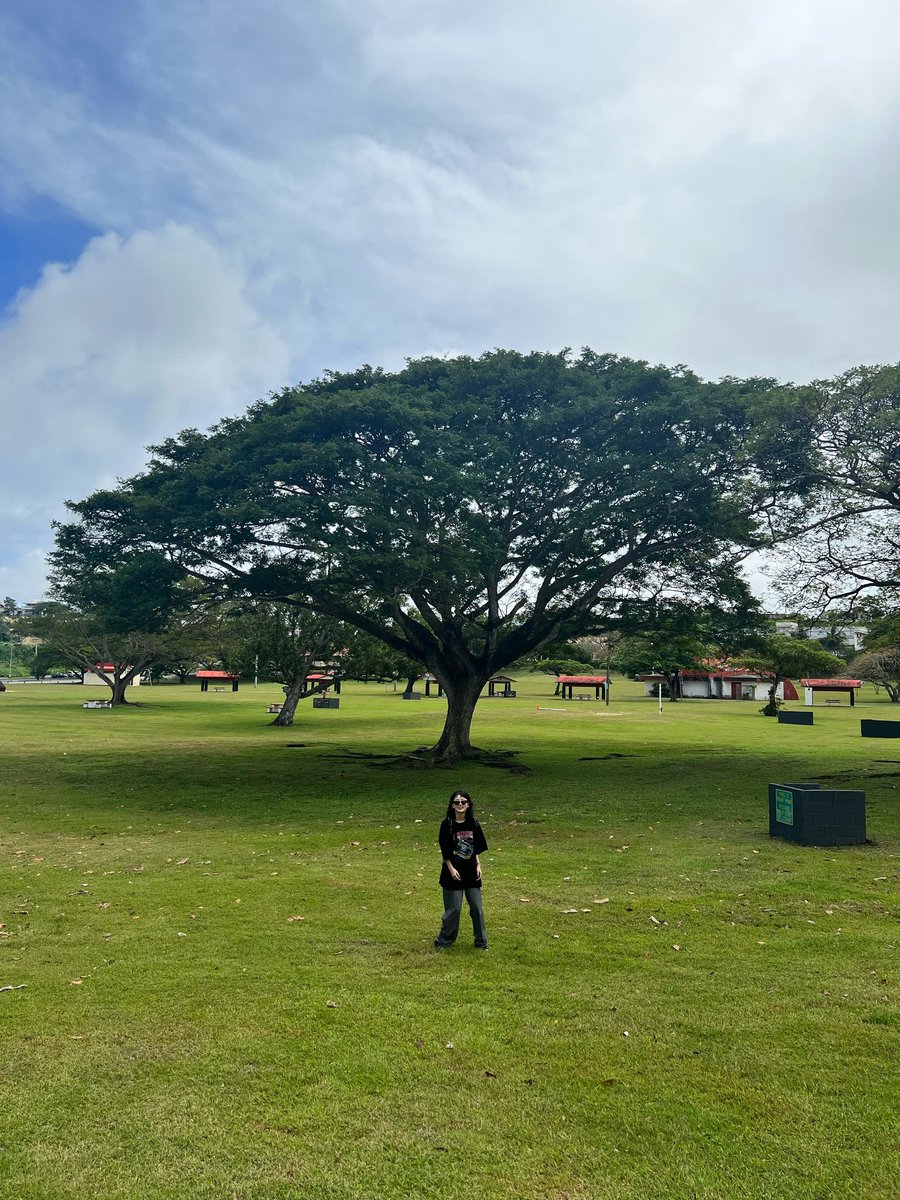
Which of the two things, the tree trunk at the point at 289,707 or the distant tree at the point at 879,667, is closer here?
the tree trunk at the point at 289,707

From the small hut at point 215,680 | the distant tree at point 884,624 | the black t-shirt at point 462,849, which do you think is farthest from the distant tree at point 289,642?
the small hut at point 215,680

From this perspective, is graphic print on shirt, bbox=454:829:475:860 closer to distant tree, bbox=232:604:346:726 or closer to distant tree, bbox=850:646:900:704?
distant tree, bbox=232:604:346:726

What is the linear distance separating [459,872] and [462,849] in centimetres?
22

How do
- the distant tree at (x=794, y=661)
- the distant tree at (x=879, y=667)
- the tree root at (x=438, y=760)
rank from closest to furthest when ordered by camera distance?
the tree root at (x=438, y=760) < the distant tree at (x=794, y=661) < the distant tree at (x=879, y=667)

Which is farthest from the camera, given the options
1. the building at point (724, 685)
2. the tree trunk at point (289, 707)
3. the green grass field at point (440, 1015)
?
the building at point (724, 685)

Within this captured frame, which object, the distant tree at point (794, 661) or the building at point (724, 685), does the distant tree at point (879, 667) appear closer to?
the distant tree at point (794, 661)

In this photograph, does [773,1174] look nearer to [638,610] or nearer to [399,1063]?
[399,1063]

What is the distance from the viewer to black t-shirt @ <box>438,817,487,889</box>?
7.88 m

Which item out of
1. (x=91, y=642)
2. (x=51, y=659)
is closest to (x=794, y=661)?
(x=91, y=642)

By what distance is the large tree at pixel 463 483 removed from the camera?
19984mm

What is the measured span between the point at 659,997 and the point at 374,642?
36.4 metres

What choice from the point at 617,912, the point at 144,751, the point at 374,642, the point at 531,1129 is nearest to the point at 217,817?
the point at 617,912

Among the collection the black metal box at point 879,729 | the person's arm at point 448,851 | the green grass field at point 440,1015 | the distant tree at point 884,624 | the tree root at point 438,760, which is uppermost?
the distant tree at point 884,624

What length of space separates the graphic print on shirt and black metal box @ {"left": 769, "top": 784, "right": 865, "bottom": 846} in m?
7.70
